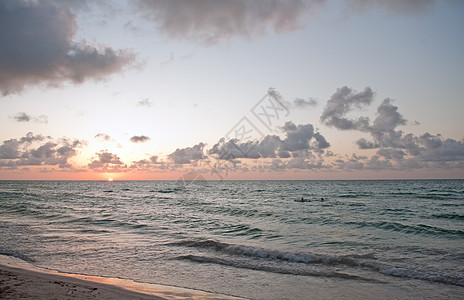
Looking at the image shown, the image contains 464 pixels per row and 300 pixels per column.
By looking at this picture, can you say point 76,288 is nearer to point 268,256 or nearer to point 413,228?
Result: point 268,256

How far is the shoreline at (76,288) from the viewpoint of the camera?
287 inches

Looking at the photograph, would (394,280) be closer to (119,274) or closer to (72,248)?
(119,274)

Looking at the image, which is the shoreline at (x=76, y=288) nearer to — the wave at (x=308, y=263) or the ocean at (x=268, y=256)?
the ocean at (x=268, y=256)

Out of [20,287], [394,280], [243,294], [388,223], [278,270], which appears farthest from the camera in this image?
[388,223]

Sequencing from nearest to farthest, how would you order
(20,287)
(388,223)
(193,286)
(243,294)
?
(20,287) < (243,294) < (193,286) < (388,223)

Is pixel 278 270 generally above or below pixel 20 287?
below

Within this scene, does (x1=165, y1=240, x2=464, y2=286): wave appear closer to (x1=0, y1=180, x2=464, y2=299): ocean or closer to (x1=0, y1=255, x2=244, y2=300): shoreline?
(x1=0, y1=180, x2=464, y2=299): ocean

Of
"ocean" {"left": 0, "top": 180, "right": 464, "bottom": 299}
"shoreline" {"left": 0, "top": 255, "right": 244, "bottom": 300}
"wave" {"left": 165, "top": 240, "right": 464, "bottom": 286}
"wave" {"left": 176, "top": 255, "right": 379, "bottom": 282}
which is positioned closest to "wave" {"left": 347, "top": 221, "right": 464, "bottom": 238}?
"ocean" {"left": 0, "top": 180, "right": 464, "bottom": 299}

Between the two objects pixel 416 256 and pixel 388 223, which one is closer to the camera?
pixel 416 256

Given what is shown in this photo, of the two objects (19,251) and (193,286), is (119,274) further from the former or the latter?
(19,251)

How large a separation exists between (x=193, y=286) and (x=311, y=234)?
11006 mm

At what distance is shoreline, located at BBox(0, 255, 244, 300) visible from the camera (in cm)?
729

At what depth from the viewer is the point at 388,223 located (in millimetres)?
21750

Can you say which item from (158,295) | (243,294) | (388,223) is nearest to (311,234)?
(388,223)
